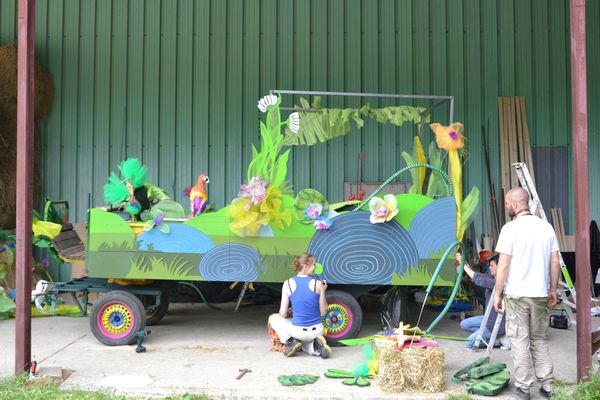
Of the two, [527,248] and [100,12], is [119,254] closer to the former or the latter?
[527,248]

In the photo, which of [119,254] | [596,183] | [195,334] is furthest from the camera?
[596,183]

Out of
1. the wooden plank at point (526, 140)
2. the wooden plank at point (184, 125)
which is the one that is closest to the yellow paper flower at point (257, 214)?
the wooden plank at point (184, 125)

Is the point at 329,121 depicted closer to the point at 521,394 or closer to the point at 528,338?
the point at 528,338

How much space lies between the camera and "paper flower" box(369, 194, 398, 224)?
7.16 metres

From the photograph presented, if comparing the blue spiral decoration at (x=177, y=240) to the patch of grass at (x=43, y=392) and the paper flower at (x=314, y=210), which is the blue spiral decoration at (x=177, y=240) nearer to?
the paper flower at (x=314, y=210)

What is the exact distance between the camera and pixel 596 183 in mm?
11633

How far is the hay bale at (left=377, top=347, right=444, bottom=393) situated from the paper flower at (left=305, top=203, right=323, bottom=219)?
2126 millimetres

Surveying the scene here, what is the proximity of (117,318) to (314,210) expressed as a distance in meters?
2.67

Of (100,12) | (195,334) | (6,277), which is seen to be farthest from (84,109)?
(195,334)

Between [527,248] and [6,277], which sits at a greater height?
[527,248]

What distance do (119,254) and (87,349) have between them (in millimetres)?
1137

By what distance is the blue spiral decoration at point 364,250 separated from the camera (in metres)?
7.38

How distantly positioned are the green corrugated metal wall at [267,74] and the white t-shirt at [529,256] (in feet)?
20.3

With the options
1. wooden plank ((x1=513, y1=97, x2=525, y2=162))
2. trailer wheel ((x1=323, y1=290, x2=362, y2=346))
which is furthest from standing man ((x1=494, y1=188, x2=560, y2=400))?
wooden plank ((x1=513, y1=97, x2=525, y2=162))
